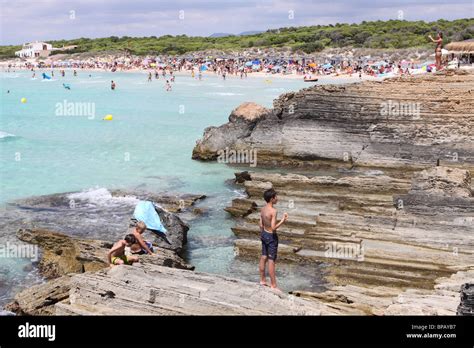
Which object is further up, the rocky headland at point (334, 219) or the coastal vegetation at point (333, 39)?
the coastal vegetation at point (333, 39)

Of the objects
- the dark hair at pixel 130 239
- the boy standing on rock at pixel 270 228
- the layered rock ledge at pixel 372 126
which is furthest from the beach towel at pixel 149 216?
the layered rock ledge at pixel 372 126

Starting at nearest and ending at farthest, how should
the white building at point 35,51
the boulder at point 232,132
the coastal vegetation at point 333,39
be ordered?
1. the boulder at point 232,132
2. the coastal vegetation at point 333,39
3. the white building at point 35,51

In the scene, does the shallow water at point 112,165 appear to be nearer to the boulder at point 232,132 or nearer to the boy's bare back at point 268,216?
the boulder at point 232,132

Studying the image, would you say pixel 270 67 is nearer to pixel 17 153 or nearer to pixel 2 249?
pixel 17 153

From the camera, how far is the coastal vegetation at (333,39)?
335ft

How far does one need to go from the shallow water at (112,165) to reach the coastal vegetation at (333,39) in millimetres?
38445

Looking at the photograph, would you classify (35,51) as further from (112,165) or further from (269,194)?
(269,194)

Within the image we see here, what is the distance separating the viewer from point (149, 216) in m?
16.8

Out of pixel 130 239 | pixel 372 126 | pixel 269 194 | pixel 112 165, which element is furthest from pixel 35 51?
pixel 269 194

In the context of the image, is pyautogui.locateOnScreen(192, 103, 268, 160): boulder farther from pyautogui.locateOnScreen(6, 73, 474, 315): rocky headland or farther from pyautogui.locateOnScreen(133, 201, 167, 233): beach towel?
pyautogui.locateOnScreen(133, 201, 167, 233): beach towel

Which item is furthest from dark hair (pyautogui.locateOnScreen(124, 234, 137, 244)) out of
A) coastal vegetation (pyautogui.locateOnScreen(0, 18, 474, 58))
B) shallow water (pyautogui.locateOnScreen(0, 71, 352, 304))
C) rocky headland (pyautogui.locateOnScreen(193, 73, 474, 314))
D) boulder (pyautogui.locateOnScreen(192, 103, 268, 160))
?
coastal vegetation (pyautogui.locateOnScreen(0, 18, 474, 58))
